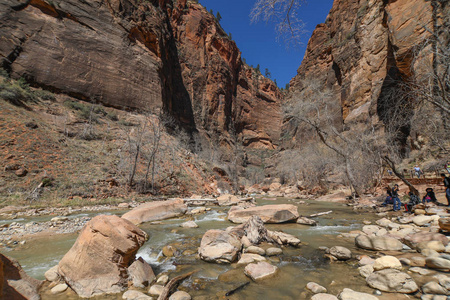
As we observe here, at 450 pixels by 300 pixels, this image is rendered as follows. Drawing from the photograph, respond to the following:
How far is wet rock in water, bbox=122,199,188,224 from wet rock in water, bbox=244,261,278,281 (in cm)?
583

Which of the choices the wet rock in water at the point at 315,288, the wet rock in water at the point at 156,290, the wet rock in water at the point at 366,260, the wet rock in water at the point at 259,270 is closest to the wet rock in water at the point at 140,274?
the wet rock in water at the point at 156,290

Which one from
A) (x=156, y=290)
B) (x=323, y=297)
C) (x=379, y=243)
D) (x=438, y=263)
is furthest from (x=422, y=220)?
(x=156, y=290)

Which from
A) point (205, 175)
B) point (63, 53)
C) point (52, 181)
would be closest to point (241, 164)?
point (205, 175)

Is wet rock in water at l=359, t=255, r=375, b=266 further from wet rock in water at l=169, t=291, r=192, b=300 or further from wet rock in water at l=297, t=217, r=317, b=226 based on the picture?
wet rock in water at l=297, t=217, r=317, b=226

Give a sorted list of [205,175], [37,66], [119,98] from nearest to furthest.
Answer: [37,66]
[205,175]
[119,98]

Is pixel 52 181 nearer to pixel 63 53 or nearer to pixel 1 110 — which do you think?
pixel 1 110

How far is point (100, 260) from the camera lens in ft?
11.2

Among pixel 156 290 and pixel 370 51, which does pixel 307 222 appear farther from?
pixel 370 51

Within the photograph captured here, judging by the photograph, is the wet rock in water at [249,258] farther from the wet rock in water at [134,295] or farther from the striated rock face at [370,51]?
the striated rock face at [370,51]

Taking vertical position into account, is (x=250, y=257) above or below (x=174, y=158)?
below

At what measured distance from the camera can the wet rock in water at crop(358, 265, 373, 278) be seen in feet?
11.2

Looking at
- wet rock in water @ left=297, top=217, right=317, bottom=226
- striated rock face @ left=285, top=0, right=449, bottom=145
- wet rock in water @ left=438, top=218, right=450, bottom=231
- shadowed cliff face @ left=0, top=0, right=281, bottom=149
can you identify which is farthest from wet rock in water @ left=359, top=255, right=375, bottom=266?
shadowed cliff face @ left=0, top=0, right=281, bottom=149

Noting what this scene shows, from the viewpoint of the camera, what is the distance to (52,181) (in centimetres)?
1413

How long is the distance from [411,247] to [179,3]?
67.8 metres
